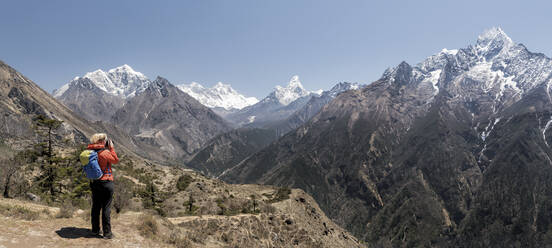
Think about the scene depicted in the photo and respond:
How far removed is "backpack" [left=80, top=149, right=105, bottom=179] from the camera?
41.7 feet

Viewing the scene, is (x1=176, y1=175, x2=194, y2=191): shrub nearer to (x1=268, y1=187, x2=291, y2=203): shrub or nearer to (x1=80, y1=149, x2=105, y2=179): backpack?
(x1=268, y1=187, x2=291, y2=203): shrub

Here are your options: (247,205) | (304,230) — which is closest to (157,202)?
(247,205)

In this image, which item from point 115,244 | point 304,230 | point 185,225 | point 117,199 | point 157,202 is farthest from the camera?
point 304,230

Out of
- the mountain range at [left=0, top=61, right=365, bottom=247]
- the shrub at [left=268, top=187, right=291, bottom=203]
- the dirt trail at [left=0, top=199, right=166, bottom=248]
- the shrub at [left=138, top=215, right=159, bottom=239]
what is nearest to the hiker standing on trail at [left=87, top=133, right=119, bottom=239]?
the dirt trail at [left=0, top=199, right=166, bottom=248]

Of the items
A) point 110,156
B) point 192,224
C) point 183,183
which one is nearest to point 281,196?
point 183,183

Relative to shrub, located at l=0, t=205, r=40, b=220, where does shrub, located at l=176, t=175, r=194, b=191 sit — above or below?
below

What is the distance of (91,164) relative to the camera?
42.0 feet

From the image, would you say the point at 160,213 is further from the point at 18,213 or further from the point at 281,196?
the point at 281,196

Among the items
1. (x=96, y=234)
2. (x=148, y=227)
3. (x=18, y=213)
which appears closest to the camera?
(x=96, y=234)

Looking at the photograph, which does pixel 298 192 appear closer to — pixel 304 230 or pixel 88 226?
pixel 304 230

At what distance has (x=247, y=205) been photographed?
Answer: 61.6 meters

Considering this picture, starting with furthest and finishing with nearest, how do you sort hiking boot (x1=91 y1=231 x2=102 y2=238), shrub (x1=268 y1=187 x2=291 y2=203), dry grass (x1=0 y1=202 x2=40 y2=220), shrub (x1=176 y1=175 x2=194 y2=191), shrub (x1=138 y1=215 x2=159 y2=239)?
1. shrub (x1=268 y1=187 x2=291 y2=203)
2. shrub (x1=176 y1=175 x2=194 y2=191)
3. shrub (x1=138 y1=215 x2=159 y2=239)
4. dry grass (x1=0 y1=202 x2=40 y2=220)
5. hiking boot (x1=91 y1=231 x2=102 y2=238)

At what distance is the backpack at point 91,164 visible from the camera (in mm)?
12711

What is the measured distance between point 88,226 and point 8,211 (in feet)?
13.8
